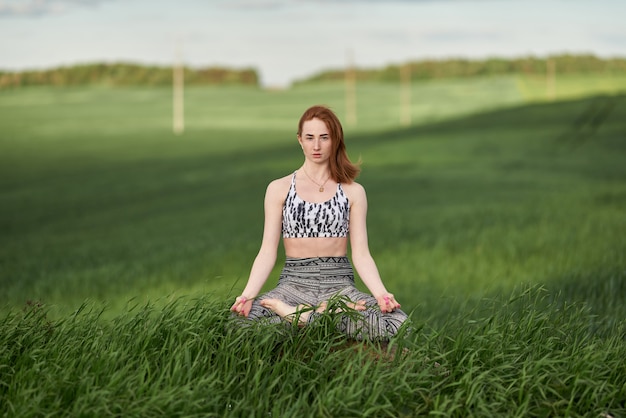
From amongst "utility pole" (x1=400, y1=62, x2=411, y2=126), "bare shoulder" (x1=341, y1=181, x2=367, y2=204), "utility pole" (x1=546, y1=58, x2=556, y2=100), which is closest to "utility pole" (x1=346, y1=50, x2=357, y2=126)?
"utility pole" (x1=400, y1=62, x2=411, y2=126)

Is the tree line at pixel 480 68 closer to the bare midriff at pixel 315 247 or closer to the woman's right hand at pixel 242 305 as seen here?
the bare midriff at pixel 315 247

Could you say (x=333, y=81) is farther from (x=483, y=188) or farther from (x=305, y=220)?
(x=305, y=220)

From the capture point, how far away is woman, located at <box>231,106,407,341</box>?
200 inches

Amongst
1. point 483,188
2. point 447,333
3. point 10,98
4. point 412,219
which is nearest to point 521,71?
point 10,98

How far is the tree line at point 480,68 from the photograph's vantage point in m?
58.0

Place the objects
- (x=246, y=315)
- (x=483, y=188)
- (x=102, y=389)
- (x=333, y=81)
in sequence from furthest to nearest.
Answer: (x=333, y=81) → (x=483, y=188) → (x=246, y=315) → (x=102, y=389)

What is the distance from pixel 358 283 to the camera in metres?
12.8

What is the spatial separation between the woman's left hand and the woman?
0.01m

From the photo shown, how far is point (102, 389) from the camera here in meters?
4.67

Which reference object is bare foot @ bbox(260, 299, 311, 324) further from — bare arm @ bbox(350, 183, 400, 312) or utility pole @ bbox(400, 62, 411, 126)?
utility pole @ bbox(400, 62, 411, 126)

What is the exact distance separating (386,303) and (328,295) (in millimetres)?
349

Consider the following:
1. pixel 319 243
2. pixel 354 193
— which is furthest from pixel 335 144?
pixel 319 243

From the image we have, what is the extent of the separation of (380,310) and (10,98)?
64835mm

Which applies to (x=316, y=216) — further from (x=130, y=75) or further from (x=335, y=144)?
(x=130, y=75)
